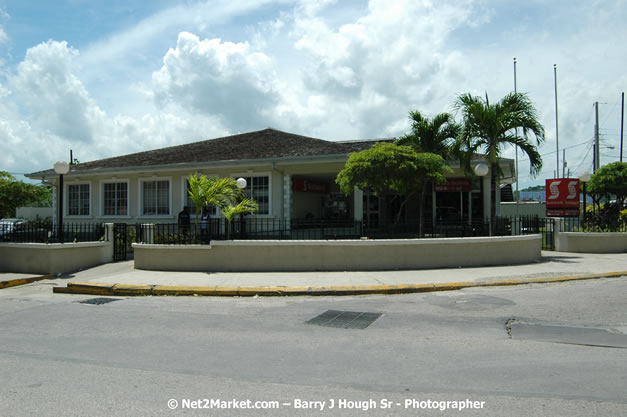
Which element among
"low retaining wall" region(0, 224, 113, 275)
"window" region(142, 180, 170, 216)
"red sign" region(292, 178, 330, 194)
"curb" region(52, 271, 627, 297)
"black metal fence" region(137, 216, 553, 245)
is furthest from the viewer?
"window" region(142, 180, 170, 216)

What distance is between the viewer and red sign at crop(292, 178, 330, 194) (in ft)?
64.4

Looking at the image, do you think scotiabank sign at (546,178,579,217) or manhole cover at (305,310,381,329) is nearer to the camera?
manhole cover at (305,310,381,329)

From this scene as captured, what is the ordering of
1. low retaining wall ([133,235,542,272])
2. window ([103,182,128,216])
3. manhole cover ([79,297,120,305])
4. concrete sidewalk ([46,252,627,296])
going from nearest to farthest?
manhole cover ([79,297,120,305]) < concrete sidewalk ([46,252,627,296]) < low retaining wall ([133,235,542,272]) < window ([103,182,128,216])

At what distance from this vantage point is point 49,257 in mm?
11883

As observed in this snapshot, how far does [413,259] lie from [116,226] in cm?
907

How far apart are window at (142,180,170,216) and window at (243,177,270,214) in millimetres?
4350

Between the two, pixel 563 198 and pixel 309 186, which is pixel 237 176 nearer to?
pixel 309 186

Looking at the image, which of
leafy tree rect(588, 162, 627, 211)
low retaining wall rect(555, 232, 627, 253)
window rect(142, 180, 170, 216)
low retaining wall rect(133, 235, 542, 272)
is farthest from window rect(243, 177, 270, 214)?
leafy tree rect(588, 162, 627, 211)

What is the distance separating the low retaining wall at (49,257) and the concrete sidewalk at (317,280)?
0.57m

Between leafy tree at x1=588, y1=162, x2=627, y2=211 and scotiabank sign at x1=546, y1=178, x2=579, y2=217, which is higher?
leafy tree at x1=588, y1=162, x2=627, y2=211

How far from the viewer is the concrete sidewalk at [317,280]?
9.18 meters

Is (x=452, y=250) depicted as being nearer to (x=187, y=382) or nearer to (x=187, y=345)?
(x=187, y=345)

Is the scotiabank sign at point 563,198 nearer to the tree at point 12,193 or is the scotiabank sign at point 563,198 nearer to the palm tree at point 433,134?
the palm tree at point 433,134

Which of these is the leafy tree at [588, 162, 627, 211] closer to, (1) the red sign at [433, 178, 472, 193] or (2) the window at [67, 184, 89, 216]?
(1) the red sign at [433, 178, 472, 193]
